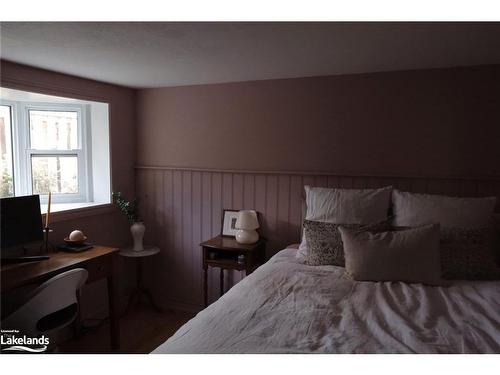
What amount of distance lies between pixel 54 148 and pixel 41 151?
123 millimetres

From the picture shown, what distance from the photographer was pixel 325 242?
2248 millimetres

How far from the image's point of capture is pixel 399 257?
75.7 inches

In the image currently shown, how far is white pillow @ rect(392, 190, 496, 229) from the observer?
2109mm

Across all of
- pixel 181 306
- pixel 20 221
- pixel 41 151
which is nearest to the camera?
pixel 20 221

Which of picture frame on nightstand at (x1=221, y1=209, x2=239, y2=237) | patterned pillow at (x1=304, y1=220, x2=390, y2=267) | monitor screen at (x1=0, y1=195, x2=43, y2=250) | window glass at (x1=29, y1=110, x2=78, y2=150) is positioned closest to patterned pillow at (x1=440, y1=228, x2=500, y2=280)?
patterned pillow at (x1=304, y1=220, x2=390, y2=267)

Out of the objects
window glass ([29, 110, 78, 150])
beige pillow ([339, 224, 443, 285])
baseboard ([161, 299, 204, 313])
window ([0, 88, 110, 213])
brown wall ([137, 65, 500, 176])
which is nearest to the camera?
beige pillow ([339, 224, 443, 285])

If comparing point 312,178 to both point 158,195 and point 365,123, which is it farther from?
point 158,195

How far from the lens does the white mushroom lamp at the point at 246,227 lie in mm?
2875

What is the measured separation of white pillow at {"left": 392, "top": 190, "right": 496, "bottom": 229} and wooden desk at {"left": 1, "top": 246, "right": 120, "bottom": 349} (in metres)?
2.07

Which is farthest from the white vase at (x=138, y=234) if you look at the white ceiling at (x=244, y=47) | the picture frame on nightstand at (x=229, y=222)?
the white ceiling at (x=244, y=47)

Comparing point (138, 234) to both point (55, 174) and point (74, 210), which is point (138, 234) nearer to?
point (74, 210)

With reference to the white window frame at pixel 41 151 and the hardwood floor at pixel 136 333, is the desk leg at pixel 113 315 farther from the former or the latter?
the white window frame at pixel 41 151

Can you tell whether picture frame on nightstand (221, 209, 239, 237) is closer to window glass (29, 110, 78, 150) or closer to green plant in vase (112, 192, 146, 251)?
green plant in vase (112, 192, 146, 251)

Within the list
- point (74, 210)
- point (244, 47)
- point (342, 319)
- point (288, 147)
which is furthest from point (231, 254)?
point (244, 47)
